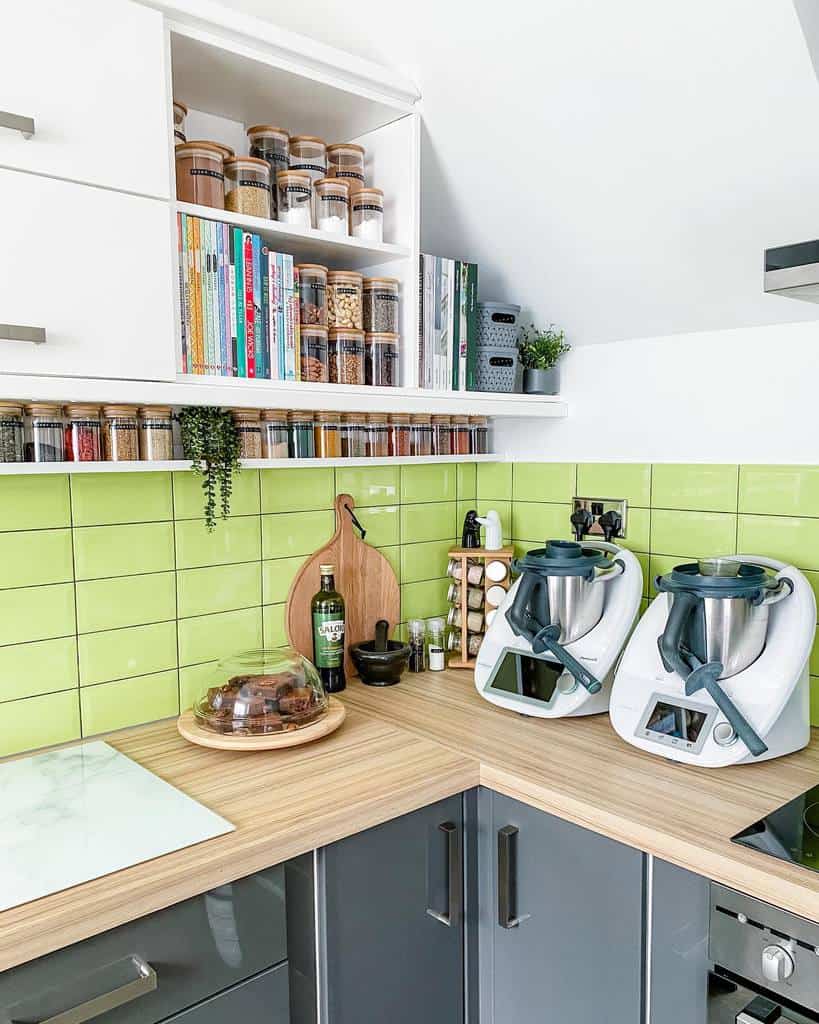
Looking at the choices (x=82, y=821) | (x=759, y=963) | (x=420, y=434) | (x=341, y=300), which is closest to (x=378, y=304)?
(x=341, y=300)

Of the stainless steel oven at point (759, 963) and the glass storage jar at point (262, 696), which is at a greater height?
the glass storage jar at point (262, 696)

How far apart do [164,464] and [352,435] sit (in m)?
0.49

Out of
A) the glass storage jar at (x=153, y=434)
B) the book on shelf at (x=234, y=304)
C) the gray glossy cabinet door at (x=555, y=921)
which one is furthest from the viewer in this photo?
the glass storage jar at (x=153, y=434)

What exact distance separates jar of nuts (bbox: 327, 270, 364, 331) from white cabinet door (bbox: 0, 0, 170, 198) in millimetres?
420

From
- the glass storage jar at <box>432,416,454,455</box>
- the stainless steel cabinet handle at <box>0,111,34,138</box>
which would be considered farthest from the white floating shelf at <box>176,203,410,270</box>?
the glass storage jar at <box>432,416,454,455</box>

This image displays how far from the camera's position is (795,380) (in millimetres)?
1784

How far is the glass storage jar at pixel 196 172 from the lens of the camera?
1501 mm

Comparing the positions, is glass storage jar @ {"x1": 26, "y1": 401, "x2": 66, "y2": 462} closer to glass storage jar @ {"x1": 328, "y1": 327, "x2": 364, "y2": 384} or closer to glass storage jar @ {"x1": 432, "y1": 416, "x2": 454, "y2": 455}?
glass storage jar @ {"x1": 328, "y1": 327, "x2": 364, "y2": 384}

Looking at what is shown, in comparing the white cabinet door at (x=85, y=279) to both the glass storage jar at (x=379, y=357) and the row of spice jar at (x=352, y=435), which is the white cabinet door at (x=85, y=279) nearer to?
the row of spice jar at (x=352, y=435)

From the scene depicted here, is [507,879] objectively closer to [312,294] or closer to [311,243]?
[312,294]

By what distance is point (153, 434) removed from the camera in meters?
1.56

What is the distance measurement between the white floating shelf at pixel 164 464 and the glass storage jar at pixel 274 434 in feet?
0.08

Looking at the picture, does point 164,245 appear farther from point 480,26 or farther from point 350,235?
point 480,26

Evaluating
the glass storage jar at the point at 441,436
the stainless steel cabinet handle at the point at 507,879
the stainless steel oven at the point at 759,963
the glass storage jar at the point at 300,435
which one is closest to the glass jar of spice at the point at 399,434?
the glass storage jar at the point at 441,436
